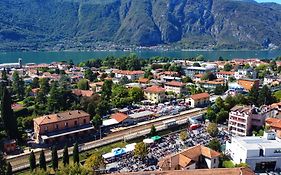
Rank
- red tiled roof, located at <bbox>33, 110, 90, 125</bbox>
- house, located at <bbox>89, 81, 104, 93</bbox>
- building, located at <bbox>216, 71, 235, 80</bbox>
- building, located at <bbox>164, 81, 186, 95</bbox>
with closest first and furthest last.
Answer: red tiled roof, located at <bbox>33, 110, 90, 125</bbox>, building, located at <bbox>164, 81, 186, 95</bbox>, house, located at <bbox>89, 81, 104, 93</bbox>, building, located at <bbox>216, 71, 235, 80</bbox>

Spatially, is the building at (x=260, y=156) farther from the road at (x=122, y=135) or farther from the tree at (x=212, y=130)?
the road at (x=122, y=135)

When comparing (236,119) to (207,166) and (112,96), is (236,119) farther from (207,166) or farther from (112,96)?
(112,96)

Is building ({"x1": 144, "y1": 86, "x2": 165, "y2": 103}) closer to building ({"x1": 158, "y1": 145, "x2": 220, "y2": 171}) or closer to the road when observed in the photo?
the road

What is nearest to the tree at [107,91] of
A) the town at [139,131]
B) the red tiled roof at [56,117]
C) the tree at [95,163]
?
the town at [139,131]

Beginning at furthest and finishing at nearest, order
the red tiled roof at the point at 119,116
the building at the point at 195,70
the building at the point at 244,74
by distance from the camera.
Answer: the building at the point at 195,70 → the building at the point at 244,74 → the red tiled roof at the point at 119,116

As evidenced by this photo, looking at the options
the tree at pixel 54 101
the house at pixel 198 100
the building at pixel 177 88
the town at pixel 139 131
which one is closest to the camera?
the town at pixel 139 131

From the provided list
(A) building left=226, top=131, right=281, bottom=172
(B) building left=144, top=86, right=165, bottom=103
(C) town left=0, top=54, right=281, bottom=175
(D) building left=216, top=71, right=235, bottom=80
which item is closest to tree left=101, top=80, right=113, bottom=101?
(C) town left=0, top=54, right=281, bottom=175

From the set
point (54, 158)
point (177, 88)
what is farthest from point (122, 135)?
point (177, 88)
